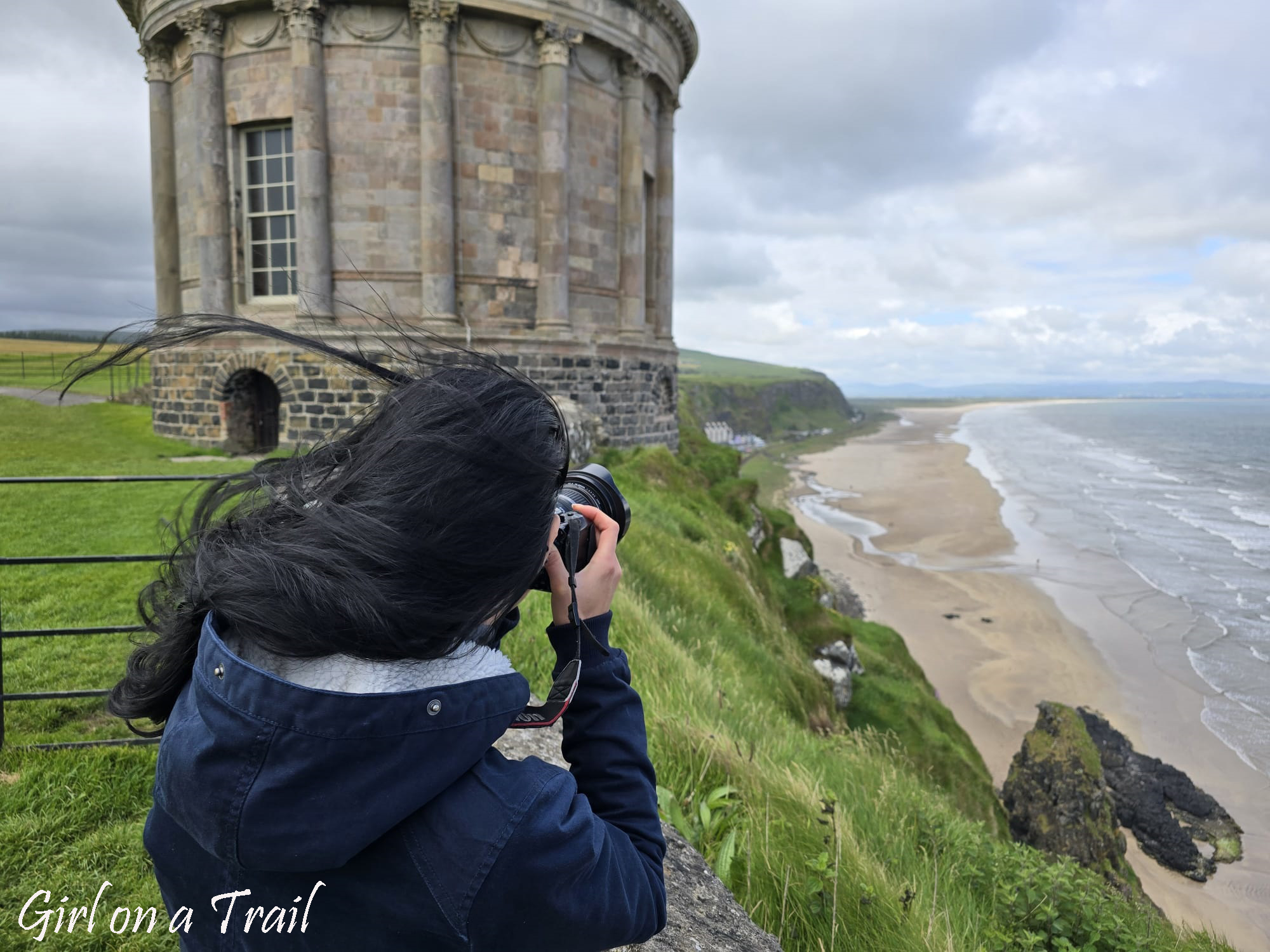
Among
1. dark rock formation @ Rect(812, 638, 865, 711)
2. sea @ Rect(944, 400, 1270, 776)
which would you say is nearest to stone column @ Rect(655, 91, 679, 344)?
dark rock formation @ Rect(812, 638, 865, 711)

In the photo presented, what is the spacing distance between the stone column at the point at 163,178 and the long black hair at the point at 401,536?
17693 mm

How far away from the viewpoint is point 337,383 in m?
14.4

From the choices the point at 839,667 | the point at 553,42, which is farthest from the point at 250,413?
the point at 839,667

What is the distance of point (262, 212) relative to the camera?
15062mm

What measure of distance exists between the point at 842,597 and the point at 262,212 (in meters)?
17.3

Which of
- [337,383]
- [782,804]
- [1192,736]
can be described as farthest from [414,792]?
[1192,736]

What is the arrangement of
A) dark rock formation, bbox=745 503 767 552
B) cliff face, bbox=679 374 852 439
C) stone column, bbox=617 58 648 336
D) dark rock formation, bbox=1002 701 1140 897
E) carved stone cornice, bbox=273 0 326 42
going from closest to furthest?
dark rock formation, bbox=1002 701 1140 897 → carved stone cornice, bbox=273 0 326 42 → dark rock formation, bbox=745 503 767 552 → stone column, bbox=617 58 648 336 → cliff face, bbox=679 374 852 439

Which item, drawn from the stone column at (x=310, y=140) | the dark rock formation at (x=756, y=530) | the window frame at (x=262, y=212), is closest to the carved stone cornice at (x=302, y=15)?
the stone column at (x=310, y=140)

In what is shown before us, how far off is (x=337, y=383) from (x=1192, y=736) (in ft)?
57.5

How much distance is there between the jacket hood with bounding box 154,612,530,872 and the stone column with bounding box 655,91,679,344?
1904 cm

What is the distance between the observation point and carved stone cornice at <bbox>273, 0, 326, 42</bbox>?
13.5 m

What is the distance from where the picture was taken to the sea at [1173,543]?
17.2m

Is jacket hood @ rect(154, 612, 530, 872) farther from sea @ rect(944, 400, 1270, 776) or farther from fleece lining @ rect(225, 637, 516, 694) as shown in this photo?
sea @ rect(944, 400, 1270, 776)

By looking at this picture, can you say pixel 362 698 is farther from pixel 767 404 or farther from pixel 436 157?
pixel 767 404
